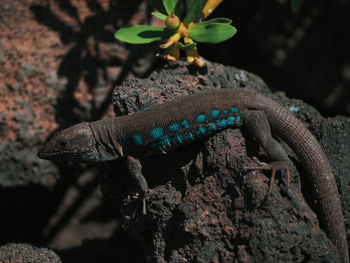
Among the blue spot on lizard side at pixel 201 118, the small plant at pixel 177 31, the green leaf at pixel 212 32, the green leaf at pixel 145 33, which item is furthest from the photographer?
the green leaf at pixel 145 33

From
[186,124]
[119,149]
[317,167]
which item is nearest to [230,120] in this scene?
[186,124]

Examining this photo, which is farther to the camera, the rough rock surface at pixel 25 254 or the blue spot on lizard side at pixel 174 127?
the rough rock surface at pixel 25 254

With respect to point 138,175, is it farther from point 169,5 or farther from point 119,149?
point 169,5

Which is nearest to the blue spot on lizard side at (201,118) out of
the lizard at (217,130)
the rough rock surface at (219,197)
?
the lizard at (217,130)

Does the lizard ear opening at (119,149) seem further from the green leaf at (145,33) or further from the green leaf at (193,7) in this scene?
the green leaf at (193,7)

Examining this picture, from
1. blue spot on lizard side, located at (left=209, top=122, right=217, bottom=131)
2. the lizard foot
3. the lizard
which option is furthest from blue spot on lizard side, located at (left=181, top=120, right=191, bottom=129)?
the lizard foot
